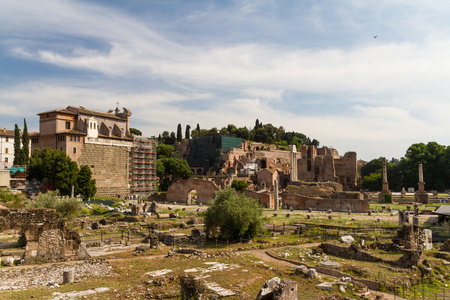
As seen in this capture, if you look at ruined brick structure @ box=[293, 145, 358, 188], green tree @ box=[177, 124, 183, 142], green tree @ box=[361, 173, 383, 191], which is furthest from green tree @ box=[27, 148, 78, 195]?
green tree @ box=[177, 124, 183, 142]

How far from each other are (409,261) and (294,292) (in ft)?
23.5

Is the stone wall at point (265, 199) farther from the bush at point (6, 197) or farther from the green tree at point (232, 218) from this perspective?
the bush at point (6, 197)

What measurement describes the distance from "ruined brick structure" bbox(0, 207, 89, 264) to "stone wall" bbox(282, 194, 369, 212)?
27666 mm

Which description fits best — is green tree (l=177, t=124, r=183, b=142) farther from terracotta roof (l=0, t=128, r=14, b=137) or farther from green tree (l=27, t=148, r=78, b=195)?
green tree (l=27, t=148, r=78, b=195)

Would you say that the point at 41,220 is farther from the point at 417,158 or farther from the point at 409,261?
the point at 417,158

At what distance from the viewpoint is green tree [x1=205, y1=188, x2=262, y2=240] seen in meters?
18.1

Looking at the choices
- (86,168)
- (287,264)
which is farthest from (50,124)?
(287,264)

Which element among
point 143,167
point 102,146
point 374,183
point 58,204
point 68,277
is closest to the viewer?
point 68,277

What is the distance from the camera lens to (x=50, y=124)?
1864 inches

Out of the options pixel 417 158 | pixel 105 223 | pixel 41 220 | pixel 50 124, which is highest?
pixel 50 124

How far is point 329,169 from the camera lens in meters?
72.0

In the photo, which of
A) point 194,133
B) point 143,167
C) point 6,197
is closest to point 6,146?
point 143,167

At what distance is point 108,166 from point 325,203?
29.9m

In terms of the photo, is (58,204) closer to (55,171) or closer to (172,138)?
(55,171)
